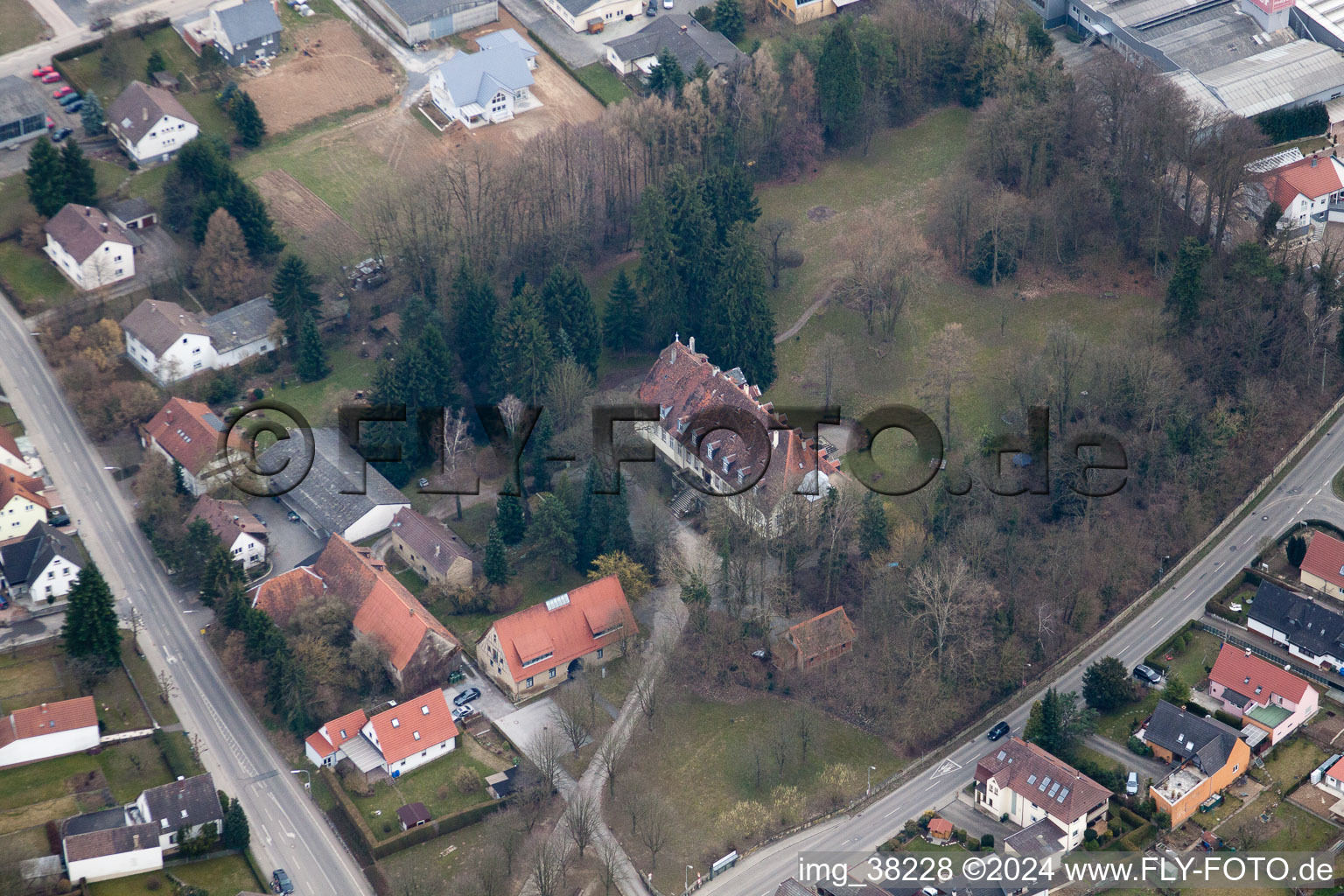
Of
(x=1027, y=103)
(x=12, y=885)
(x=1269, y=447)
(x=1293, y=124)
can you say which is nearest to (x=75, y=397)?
(x=12, y=885)

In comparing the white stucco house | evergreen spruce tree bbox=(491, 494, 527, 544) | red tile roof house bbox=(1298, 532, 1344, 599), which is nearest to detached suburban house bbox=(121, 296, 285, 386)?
the white stucco house

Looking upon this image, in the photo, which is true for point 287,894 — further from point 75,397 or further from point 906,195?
point 906,195

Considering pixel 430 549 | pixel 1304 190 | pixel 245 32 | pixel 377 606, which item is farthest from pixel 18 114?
pixel 1304 190

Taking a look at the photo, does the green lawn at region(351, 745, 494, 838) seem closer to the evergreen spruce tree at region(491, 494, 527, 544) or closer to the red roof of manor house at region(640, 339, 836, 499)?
the evergreen spruce tree at region(491, 494, 527, 544)

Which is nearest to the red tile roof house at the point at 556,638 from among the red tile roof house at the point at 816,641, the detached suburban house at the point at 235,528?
the red tile roof house at the point at 816,641

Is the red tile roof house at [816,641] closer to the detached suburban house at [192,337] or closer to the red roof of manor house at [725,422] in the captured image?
the red roof of manor house at [725,422]

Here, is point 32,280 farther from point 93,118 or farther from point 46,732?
point 46,732
